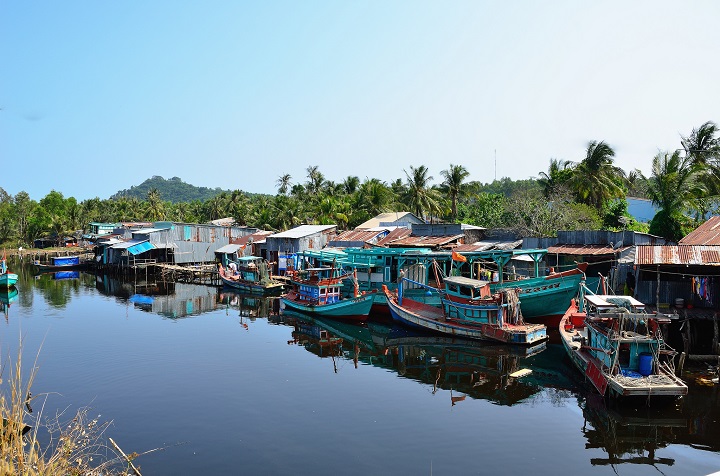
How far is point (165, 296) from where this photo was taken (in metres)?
42.2

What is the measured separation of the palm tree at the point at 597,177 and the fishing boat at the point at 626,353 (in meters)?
28.0

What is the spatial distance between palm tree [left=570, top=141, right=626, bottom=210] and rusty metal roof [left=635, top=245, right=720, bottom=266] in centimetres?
2301

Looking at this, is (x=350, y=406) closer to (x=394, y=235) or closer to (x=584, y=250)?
(x=584, y=250)

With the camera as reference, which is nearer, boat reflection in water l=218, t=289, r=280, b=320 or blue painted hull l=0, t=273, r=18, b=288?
boat reflection in water l=218, t=289, r=280, b=320

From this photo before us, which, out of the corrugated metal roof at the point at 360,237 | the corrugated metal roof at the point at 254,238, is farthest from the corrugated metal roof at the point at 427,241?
the corrugated metal roof at the point at 254,238

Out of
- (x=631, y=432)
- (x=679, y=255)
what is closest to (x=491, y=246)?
(x=679, y=255)

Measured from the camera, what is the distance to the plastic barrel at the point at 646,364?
15.9m

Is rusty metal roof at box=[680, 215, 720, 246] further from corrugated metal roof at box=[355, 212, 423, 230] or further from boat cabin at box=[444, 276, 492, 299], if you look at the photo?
corrugated metal roof at box=[355, 212, 423, 230]

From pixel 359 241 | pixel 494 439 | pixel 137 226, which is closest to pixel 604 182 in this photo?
pixel 359 241

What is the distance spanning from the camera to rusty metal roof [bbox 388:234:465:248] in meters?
36.0

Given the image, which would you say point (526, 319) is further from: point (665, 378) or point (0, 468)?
point (0, 468)

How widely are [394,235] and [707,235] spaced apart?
69.4ft

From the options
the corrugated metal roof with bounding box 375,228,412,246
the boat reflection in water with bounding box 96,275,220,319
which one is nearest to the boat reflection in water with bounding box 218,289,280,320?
the boat reflection in water with bounding box 96,275,220,319

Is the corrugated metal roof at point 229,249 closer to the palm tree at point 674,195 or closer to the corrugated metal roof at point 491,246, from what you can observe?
the corrugated metal roof at point 491,246
